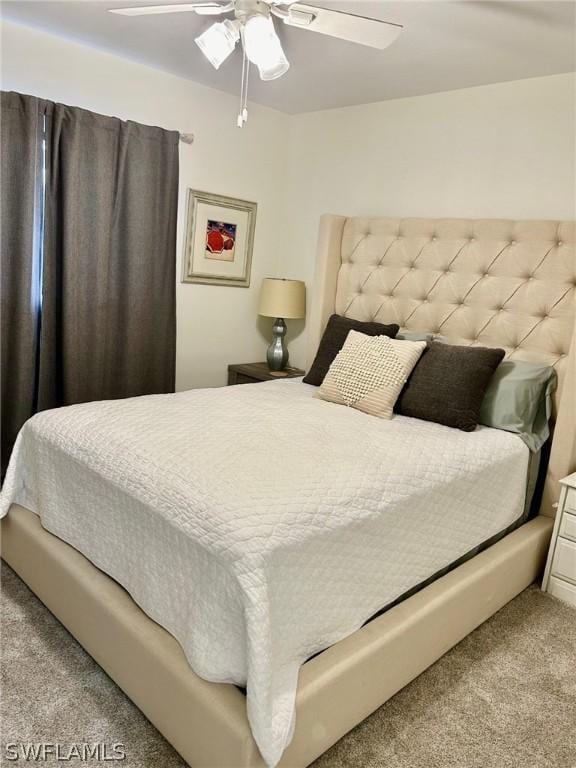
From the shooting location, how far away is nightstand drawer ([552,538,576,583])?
91.7 inches

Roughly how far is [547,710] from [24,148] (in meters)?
3.15

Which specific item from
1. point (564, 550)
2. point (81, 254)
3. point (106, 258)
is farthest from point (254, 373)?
point (564, 550)

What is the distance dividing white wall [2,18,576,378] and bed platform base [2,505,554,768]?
5.82 feet

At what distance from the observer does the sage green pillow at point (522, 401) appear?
2475 mm

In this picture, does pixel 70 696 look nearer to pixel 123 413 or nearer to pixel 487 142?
pixel 123 413

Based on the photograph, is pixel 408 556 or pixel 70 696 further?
pixel 408 556

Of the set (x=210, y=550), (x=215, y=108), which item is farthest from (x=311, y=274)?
(x=210, y=550)

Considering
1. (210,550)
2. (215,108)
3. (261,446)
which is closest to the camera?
(210,550)

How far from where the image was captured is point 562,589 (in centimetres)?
238

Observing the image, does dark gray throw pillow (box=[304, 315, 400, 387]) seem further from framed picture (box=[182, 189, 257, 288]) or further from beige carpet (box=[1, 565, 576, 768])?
beige carpet (box=[1, 565, 576, 768])

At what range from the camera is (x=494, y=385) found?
8.40ft

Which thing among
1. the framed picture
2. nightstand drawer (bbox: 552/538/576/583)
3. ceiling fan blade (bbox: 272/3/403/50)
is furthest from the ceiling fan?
nightstand drawer (bbox: 552/538/576/583)

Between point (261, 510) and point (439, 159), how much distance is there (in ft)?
8.04

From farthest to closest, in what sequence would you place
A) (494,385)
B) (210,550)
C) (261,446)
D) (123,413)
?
(494,385), (123,413), (261,446), (210,550)
